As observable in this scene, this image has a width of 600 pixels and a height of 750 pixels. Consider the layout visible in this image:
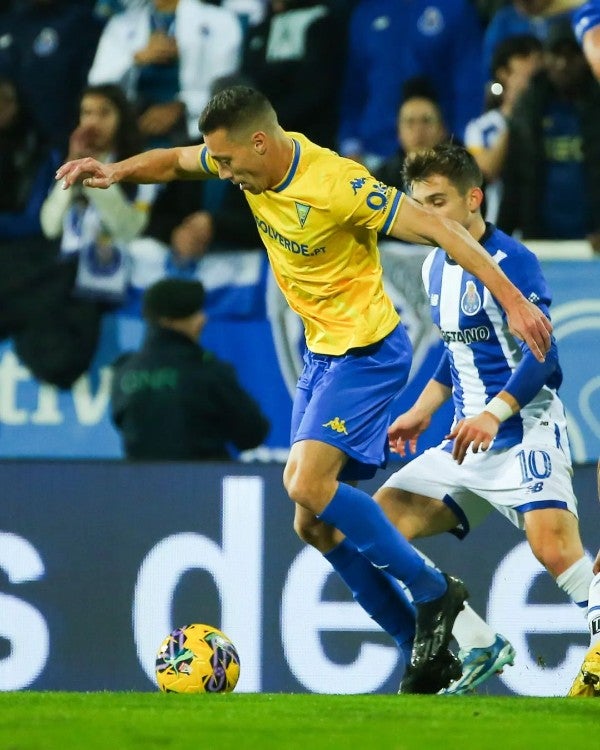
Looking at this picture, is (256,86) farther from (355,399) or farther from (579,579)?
(579,579)

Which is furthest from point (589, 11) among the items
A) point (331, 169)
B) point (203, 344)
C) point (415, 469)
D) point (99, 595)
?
point (99, 595)

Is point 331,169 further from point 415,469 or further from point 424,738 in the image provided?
point 424,738

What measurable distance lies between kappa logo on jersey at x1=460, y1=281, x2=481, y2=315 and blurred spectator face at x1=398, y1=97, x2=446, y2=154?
2.26 metres

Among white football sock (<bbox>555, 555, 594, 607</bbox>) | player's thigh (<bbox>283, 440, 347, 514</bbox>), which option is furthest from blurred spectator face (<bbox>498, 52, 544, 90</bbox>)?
player's thigh (<bbox>283, 440, 347, 514</bbox>)

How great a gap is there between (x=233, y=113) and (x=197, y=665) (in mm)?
1902

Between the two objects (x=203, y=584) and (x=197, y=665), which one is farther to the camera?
(x=203, y=584)

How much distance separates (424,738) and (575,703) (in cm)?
108

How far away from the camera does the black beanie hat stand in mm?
6992

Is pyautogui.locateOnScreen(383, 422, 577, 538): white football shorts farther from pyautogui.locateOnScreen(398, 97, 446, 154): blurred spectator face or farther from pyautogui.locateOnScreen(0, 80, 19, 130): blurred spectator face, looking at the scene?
pyautogui.locateOnScreen(0, 80, 19, 130): blurred spectator face

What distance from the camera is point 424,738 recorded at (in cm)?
345

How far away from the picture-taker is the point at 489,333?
5.23 metres

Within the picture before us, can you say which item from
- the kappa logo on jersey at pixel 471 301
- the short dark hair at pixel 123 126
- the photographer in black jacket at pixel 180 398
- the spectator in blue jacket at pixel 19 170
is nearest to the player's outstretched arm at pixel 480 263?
the kappa logo on jersey at pixel 471 301

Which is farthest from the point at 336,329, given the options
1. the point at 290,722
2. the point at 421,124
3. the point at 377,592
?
the point at 421,124

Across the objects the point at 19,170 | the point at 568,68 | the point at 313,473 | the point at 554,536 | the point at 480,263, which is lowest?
the point at 554,536
